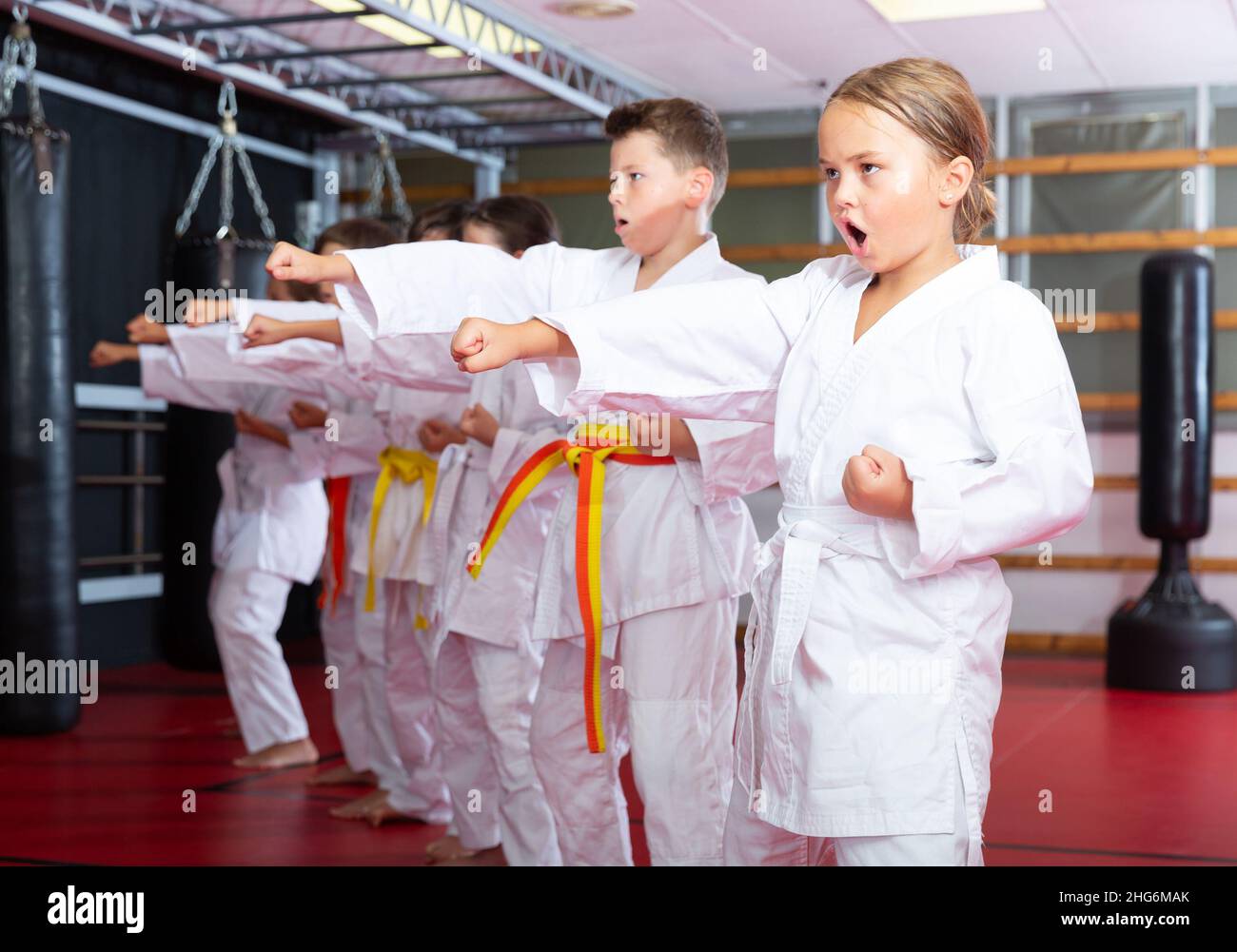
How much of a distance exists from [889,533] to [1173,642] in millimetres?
4626

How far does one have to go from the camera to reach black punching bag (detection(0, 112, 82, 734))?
4730 mm

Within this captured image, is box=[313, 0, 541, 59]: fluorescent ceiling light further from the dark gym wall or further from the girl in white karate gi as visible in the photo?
the girl in white karate gi

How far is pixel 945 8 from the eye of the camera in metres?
5.68

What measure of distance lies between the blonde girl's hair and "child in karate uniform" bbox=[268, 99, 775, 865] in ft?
2.10

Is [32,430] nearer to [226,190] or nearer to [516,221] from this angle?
[226,190]

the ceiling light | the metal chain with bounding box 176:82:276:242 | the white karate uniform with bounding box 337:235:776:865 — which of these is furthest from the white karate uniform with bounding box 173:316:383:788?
the ceiling light

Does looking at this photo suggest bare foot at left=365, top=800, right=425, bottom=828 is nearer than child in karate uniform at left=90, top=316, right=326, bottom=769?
Yes

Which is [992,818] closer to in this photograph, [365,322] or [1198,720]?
[1198,720]

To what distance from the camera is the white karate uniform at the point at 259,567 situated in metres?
4.35

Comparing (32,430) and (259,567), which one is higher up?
(32,430)

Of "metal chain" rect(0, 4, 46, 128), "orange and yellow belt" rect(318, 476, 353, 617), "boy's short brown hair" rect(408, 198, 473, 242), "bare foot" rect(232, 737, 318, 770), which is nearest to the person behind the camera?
"boy's short brown hair" rect(408, 198, 473, 242)

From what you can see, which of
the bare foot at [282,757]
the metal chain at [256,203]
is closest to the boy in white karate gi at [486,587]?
the bare foot at [282,757]

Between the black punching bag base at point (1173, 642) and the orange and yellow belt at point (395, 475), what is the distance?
11.7 ft

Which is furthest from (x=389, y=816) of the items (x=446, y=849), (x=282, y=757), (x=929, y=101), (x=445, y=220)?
(x=929, y=101)
